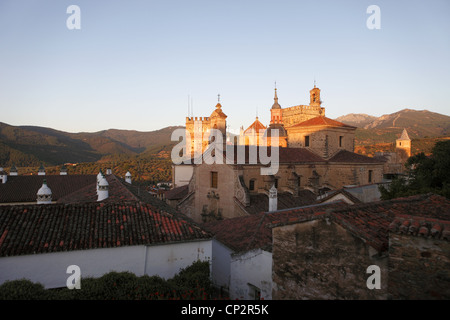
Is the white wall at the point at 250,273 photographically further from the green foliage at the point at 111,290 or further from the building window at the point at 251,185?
the building window at the point at 251,185

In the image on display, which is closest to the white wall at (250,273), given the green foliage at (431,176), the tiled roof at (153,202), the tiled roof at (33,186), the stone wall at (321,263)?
the stone wall at (321,263)

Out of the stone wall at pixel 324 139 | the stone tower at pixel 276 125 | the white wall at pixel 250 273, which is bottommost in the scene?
the white wall at pixel 250 273

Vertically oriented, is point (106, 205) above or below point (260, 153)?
below

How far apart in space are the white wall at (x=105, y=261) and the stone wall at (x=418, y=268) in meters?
7.22

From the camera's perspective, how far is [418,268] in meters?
4.86

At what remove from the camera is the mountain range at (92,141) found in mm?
69125

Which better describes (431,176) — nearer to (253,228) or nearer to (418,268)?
(253,228)

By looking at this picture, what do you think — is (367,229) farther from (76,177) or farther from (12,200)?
(76,177)

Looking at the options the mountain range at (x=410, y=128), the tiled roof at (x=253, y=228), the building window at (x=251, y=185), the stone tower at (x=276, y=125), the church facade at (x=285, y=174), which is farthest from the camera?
the mountain range at (x=410, y=128)

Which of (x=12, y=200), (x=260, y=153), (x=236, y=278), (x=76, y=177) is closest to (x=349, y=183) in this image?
(x=260, y=153)

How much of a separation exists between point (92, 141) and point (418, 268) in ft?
398

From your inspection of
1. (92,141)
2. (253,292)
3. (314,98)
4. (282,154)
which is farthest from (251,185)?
(92,141)
